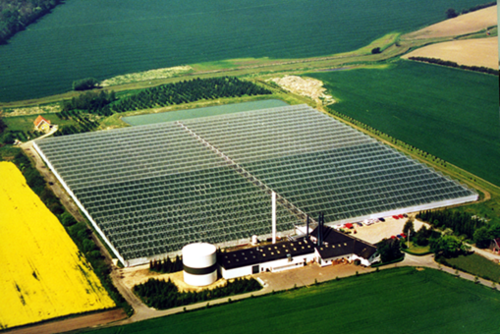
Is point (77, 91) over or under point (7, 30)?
under

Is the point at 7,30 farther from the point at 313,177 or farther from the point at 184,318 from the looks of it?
the point at 184,318

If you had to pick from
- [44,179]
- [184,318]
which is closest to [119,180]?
[44,179]

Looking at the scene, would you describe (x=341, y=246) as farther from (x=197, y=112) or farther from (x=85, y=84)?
(x=85, y=84)

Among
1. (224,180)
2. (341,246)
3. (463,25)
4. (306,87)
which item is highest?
(463,25)

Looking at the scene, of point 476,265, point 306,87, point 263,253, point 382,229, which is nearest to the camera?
point 263,253

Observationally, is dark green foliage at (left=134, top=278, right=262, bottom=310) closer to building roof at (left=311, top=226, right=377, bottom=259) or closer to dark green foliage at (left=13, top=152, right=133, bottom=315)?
dark green foliage at (left=13, top=152, right=133, bottom=315)

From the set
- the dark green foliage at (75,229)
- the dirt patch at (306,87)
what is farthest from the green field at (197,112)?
the dark green foliage at (75,229)

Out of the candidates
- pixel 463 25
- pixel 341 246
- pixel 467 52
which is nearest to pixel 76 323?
pixel 341 246
